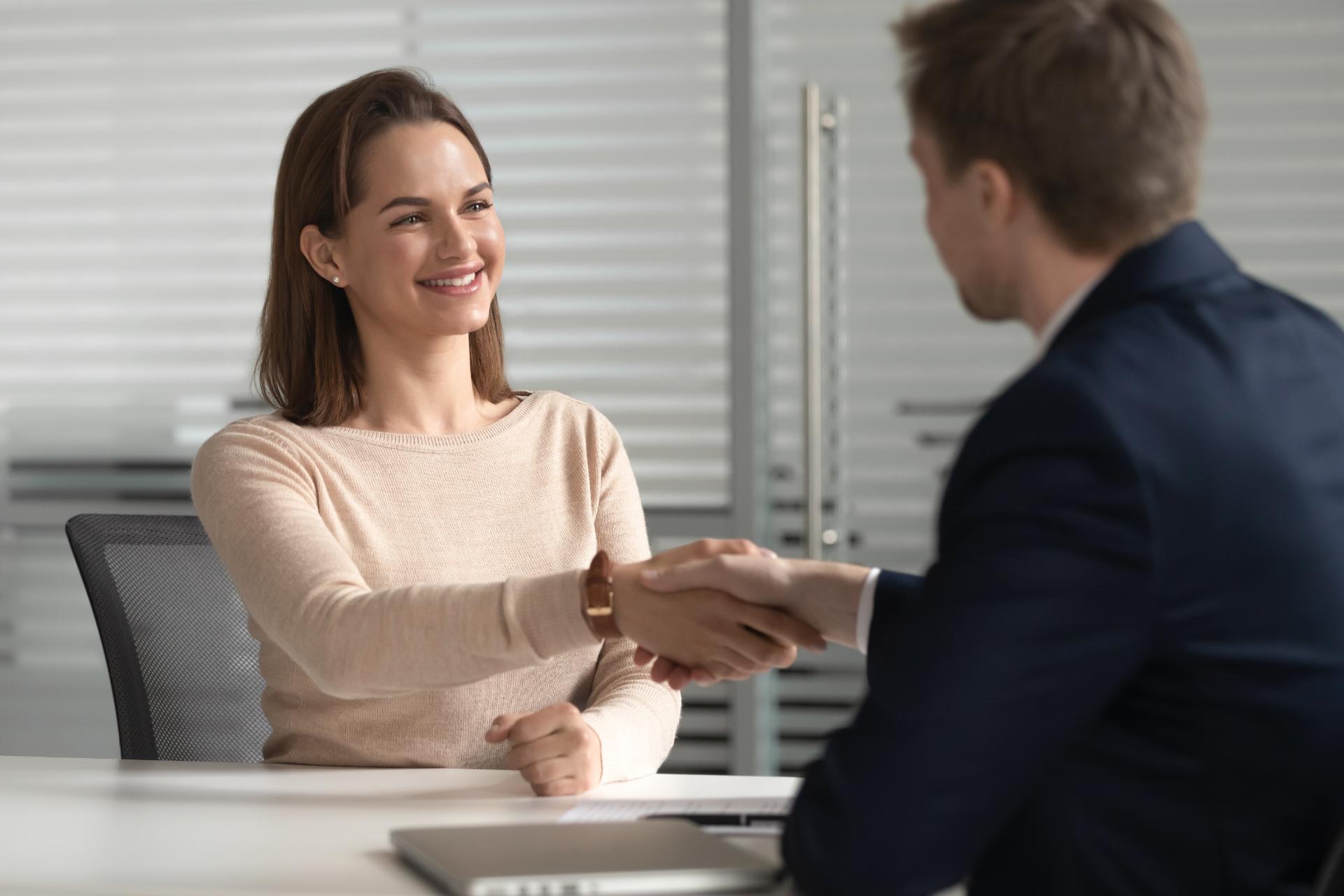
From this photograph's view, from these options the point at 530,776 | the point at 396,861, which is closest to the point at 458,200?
the point at 530,776

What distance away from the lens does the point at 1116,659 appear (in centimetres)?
89

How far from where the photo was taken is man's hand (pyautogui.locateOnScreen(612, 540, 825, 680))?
1.59 metres

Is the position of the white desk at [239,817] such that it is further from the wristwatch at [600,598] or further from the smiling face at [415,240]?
the smiling face at [415,240]

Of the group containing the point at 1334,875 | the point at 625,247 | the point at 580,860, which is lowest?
the point at 580,860

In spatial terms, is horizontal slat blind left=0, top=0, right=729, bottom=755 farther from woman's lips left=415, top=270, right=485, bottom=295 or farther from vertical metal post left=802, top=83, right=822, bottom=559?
woman's lips left=415, top=270, right=485, bottom=295

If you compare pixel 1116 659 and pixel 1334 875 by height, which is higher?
pixel 1116 659

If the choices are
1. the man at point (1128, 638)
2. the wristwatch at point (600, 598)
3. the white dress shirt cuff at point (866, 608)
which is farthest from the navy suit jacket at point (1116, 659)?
the wristwatch at point (600, 598)

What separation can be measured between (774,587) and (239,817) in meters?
0.61

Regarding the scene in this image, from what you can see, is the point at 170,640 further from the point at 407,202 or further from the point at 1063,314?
the point at 1063,314

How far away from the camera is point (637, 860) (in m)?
1.12

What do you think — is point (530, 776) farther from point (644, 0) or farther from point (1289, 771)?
point (644, 0)

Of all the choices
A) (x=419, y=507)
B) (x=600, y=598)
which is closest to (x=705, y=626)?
(x=600, y=598)

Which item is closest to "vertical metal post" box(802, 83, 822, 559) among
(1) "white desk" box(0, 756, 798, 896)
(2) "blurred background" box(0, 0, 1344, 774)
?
(2) "blurred background" box(0, 0, 1344, 774)

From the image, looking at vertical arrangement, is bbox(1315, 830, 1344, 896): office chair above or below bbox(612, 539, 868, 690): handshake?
above
